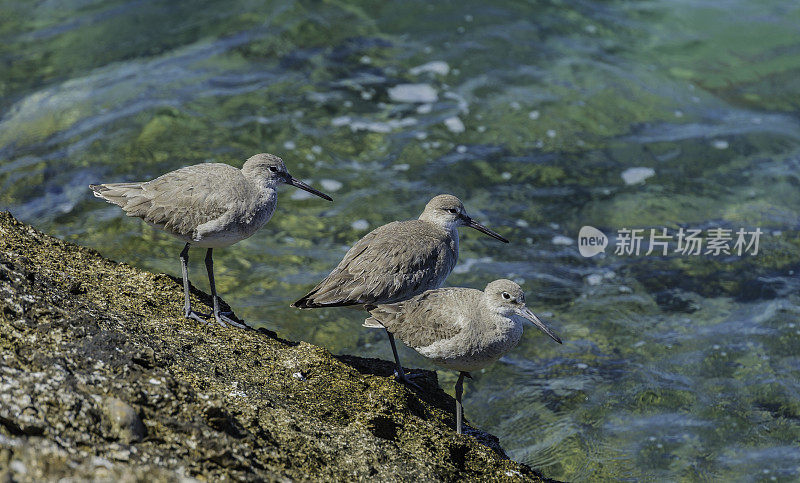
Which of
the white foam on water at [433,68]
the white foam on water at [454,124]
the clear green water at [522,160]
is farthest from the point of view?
the white foam on water at [433,68]

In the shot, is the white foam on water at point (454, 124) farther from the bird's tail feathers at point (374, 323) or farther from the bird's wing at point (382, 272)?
the bird's tail feathers at point (374, 323)

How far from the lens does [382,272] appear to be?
581 cm

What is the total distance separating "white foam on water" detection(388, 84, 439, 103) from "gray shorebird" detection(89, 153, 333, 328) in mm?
5731

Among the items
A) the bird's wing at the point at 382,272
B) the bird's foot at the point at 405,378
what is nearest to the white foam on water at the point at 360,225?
the bird's wing at the point at 382,272

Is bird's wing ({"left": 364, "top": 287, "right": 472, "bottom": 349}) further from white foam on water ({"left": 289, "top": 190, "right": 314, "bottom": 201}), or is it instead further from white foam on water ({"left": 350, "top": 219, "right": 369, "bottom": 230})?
white foam on water ({"left": 289, "top": 190, "right": 314, "bottom": 201})

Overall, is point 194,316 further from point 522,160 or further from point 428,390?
point 522,160

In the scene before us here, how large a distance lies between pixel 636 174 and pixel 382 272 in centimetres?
549

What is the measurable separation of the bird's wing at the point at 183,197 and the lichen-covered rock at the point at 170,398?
0.45 m

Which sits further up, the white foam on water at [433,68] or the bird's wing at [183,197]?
the bird's wing at [183,197]

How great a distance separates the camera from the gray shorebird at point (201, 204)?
18.6 feet

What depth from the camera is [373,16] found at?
13.5m

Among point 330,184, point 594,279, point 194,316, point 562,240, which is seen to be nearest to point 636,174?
point 562,240

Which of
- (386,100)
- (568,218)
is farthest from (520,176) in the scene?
(386,100)

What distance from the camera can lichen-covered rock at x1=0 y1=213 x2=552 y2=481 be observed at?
3.22 metres
